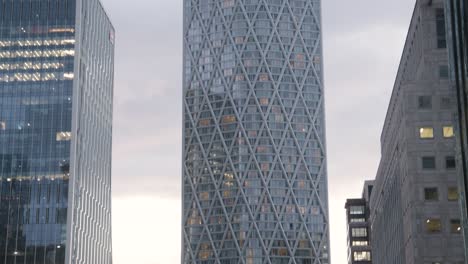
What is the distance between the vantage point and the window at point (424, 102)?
122562 millimetres

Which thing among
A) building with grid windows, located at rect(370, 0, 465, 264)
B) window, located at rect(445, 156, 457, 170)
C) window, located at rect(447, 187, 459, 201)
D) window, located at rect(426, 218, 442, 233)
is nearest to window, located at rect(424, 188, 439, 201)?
building with grid windows, located at rect(370, 0, 465, 264)

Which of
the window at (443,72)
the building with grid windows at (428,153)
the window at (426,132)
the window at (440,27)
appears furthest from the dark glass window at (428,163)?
the window at (440,27)

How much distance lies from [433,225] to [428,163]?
8528 millimetres

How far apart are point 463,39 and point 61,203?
125991mm

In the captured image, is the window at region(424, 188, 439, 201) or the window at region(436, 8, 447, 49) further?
the window at region(436, 8, 447, 49)

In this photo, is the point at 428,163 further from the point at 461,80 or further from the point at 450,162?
the point at 461,80

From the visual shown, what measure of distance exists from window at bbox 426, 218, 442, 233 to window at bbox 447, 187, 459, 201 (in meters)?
3.52

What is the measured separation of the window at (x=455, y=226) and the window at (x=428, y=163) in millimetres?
7872

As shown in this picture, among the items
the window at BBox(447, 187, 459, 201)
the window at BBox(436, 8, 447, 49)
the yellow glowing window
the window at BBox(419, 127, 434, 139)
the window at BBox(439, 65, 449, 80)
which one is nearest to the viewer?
the window at BBox(447, 187, 459, 201)

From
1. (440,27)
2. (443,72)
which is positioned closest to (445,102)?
(443,72)

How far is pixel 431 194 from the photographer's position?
392 ft

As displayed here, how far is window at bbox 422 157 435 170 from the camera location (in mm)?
120375

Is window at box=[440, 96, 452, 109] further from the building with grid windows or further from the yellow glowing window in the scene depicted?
the yellow glowing window

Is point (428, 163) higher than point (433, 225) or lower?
higher
